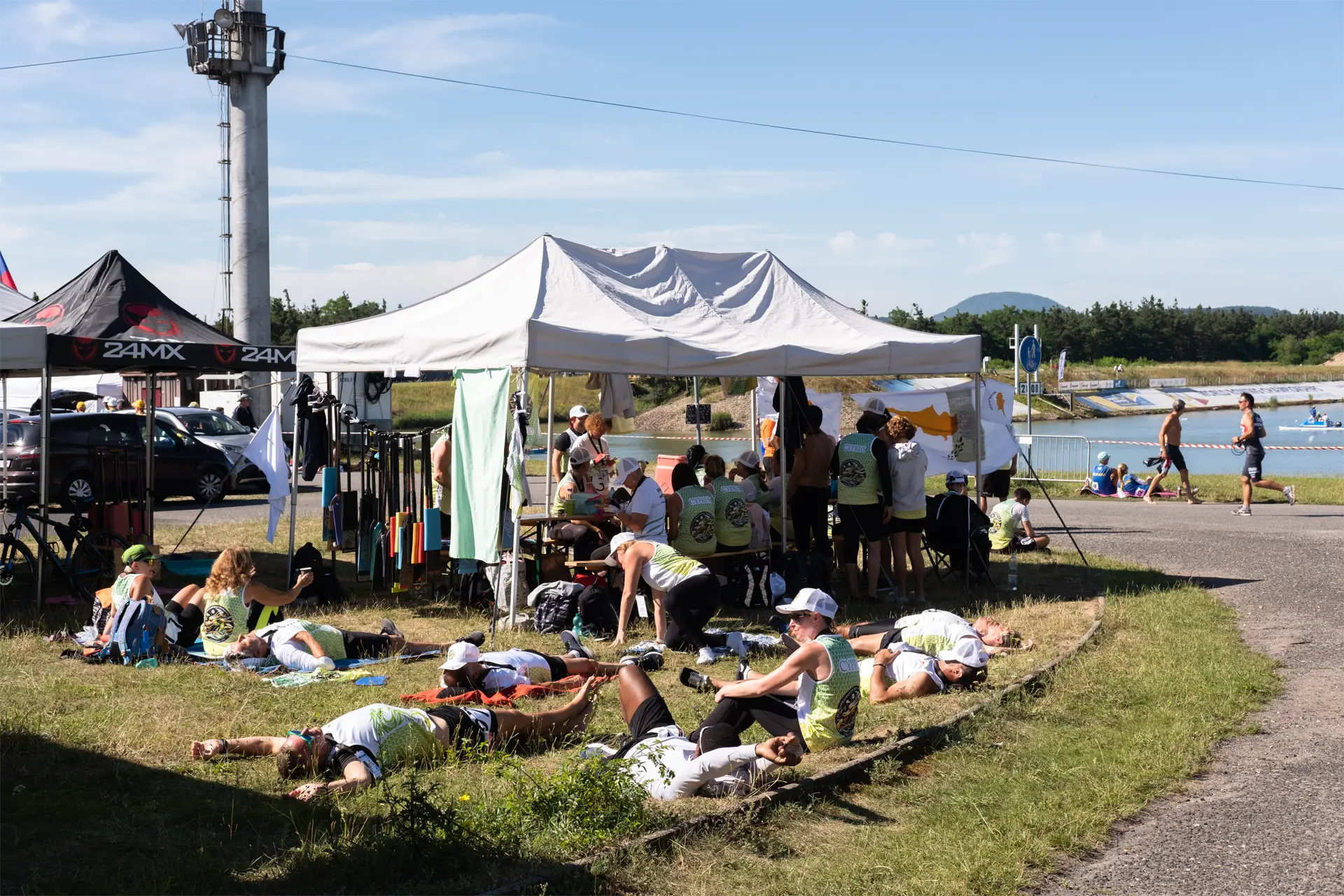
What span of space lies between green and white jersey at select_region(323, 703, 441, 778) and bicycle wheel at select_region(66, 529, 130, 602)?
6.32 m

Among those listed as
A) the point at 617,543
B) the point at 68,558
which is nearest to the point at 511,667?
the point at 617,543

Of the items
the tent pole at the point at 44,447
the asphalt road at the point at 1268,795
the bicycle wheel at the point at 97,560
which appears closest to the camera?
the asphalt road at the point at 1268,795

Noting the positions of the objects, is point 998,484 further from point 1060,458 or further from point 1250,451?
point 1060,458

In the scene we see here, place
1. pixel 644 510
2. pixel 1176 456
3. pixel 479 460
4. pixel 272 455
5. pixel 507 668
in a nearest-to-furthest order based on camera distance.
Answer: pixel 507 668 < pixel 644 510 < pixel 479 460 < pixel 272 455 < pixel 1176 456

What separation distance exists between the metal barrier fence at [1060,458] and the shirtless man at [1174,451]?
3193 mm

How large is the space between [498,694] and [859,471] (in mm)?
4824

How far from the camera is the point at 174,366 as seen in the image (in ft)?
38.6

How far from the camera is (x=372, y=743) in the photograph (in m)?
5.99

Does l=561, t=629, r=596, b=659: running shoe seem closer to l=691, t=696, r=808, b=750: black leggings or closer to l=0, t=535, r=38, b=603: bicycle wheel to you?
l=691, t=696, r=808, b=750: black leggings

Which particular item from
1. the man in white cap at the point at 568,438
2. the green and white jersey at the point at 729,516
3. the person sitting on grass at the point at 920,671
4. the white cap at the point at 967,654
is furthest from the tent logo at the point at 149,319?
the white cap at the point at 967,654

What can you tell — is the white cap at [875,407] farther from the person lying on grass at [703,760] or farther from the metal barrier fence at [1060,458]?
the metal barrier fence at [1060,458]

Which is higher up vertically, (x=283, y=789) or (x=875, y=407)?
(x=875, y=407)

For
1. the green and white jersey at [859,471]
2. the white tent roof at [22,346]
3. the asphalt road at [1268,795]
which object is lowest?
the asphalt road at [1268,795]

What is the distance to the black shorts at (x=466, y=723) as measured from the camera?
6332mm
